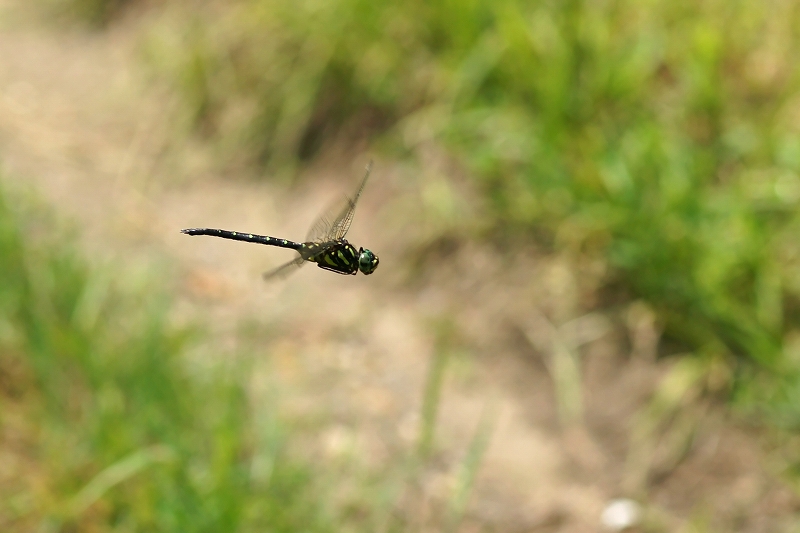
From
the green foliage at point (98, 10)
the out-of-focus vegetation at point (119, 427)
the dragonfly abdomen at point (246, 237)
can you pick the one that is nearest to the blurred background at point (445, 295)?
the out-of-focus vegetation at point (119, 427)

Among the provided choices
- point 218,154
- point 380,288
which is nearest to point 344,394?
point 380,288

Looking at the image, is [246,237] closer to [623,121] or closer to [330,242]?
[330,242]

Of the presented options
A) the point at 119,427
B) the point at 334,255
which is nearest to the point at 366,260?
the point at 334,255

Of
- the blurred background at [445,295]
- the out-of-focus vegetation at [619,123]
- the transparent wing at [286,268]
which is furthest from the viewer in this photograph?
the out-of-focus vegetation at [619,123]

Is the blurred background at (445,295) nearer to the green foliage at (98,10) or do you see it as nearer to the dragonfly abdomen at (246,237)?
the dragonfly abdomen at (246,237)

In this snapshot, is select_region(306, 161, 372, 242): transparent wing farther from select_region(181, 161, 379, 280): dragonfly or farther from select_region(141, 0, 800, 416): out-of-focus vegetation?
select_region(141, 0, 800, 416): out-of-focus vegetation

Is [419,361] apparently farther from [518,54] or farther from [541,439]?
[518,54]
